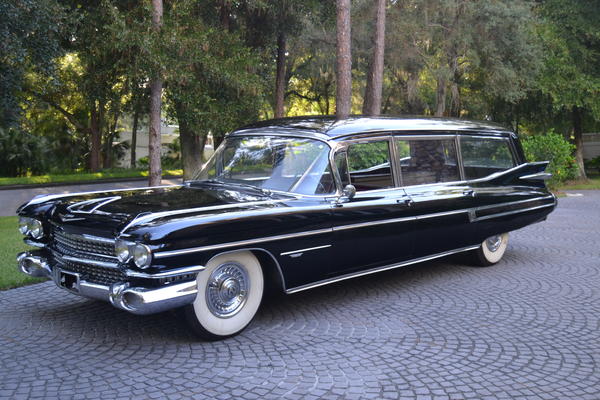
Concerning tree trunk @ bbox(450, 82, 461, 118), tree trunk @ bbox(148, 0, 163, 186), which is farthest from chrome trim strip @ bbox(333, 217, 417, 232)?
tree trunk @ bbox(450, 82, 461, 118)

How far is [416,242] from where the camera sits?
6.38m

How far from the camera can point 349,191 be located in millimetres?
5551

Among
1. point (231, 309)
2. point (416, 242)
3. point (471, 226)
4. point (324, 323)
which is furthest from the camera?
point (471, 226)

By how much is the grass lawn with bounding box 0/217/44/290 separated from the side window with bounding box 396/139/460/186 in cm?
452

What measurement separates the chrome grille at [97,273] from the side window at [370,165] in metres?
2.46

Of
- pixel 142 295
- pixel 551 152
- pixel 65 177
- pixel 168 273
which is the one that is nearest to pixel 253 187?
pixel 168 273

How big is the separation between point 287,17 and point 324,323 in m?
15.3

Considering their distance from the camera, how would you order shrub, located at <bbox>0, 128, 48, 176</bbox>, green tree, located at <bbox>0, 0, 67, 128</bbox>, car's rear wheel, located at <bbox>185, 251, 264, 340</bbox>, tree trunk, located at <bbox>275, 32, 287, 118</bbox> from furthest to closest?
shrub, located at <bbox>0, 128, 48, 176</bbox>
tree trunk, located at <bbox>275, 32, 287, 118</bbox>
green tree, located at <bbox>0, 0, 67, 128</bbox>
car's rear wheel, located at <bbox>185, 251, 264, 340</bbox>

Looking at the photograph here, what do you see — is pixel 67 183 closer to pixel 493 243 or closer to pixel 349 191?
pixel 493 243

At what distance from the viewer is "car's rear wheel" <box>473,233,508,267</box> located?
7789 millimetres

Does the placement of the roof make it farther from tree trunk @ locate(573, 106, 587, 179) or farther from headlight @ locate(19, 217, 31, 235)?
tree trunk @ locate(573, 106, 587, 179)

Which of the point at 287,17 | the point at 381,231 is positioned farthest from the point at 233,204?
the point at 287,17

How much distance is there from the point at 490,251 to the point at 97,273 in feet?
17.2

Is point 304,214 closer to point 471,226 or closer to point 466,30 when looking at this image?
point 471,226
